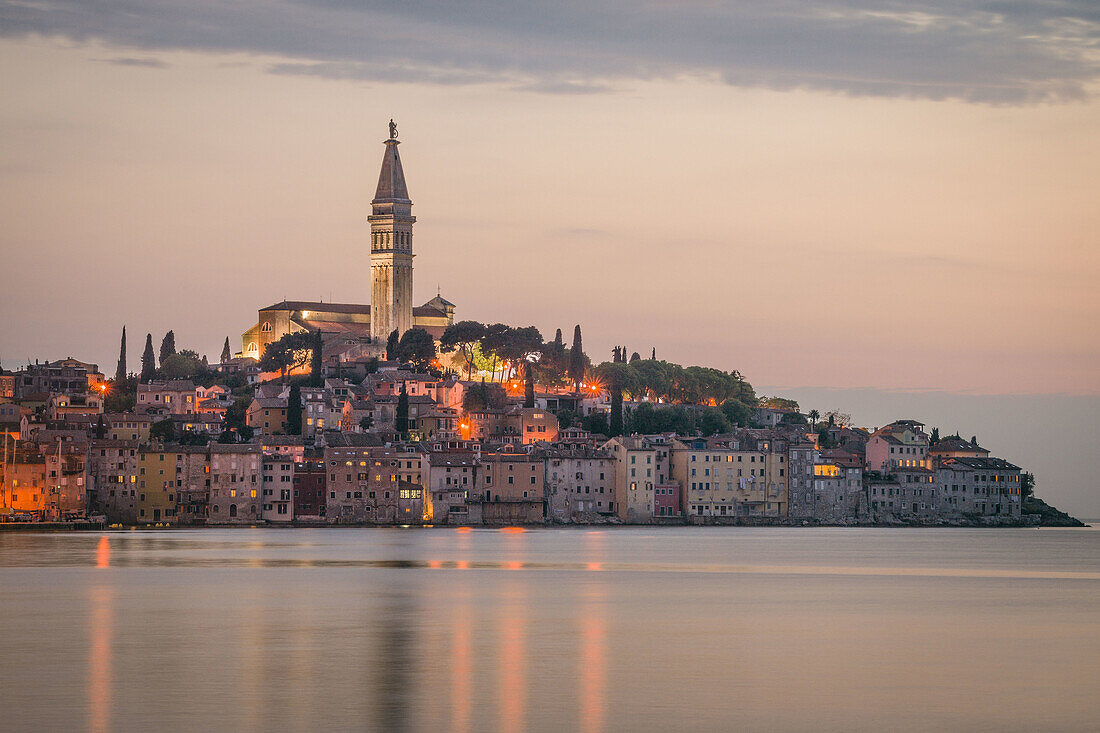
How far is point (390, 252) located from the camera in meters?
118

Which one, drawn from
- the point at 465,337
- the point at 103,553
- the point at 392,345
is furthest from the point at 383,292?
the point at 103,553

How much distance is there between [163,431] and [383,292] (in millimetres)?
36036

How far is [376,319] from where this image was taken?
385 feet

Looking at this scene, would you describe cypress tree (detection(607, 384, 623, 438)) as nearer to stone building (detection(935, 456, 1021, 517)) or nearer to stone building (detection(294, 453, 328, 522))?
stone building (detection(294, 453, 328, 522))

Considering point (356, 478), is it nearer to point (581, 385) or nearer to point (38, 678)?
point (581, 385)

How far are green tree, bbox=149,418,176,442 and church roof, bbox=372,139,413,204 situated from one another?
124 feet

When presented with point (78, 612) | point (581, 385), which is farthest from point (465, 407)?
point (78, 612)

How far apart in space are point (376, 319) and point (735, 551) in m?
57.5

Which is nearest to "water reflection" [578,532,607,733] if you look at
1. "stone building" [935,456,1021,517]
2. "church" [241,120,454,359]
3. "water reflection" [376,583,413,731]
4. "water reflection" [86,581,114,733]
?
"water reflection" [376,583,413,731]

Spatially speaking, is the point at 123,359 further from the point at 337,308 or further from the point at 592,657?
the point at 592,657

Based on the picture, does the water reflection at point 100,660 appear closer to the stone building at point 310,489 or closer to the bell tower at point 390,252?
the stone building at point 310,489

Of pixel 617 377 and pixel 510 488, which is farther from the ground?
pixel 617 377

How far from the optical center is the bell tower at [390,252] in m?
117

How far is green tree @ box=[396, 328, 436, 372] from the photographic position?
106 meters
